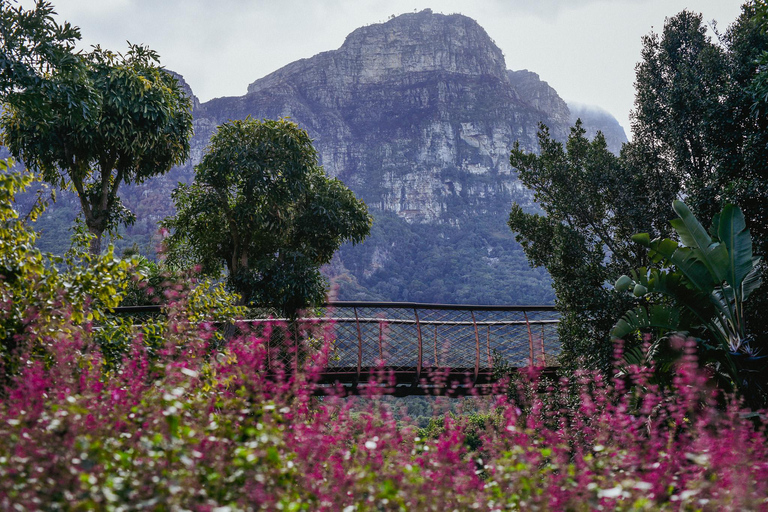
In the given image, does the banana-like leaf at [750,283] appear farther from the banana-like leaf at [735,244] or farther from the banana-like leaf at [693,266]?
the banana-like leaf at [693,266]

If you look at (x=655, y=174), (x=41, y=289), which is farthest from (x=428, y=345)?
(x=41, y=289)

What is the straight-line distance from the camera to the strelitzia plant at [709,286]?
5.01 m

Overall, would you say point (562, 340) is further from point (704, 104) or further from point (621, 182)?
point (704, 104)

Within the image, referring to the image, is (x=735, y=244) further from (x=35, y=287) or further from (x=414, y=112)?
(x=414, y=112)

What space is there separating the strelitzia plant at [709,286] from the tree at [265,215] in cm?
462

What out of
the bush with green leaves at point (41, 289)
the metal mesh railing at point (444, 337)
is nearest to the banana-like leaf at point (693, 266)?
the metal mesh railing at point (444, 337)

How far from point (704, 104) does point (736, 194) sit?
1.44 m

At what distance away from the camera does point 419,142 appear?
89.2m

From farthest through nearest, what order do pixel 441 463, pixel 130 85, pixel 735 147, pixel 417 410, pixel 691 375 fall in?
pixel 417 410, pixel 130 85, pixel 735 147, pixel 691 375, pixel 441 463

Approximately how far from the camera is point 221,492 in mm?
1681

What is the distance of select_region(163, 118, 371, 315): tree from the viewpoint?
26.7ft

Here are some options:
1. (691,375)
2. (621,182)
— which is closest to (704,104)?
(621,182)

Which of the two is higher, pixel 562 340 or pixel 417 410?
pixel 562 340

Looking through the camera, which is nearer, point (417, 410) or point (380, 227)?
point (417, 410)
